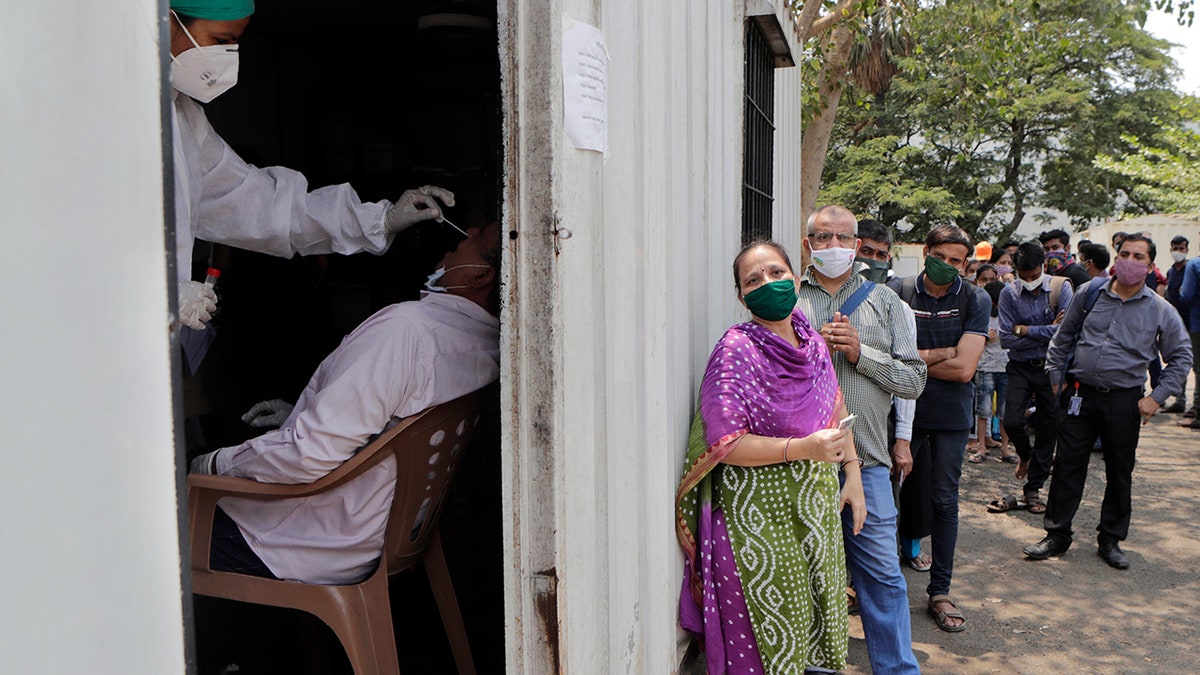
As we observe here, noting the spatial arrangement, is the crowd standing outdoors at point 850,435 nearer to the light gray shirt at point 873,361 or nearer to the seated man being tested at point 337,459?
the light gray shirt at point 873,361

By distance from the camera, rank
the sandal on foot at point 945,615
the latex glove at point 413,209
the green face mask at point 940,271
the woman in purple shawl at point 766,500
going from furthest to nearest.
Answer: the green face mask at point 940,271 → the sandal on foot at point 945,615 → the woman in purple shawl at point 766,500 → the latex glove at point 413,209

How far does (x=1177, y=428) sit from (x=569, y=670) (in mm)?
10391

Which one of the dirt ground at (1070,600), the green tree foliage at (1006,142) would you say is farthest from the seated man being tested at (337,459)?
the green tree foliage at (1006,142)

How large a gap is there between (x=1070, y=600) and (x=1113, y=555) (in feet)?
2.60

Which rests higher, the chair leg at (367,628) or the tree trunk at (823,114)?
the tree trunk at (823,114)

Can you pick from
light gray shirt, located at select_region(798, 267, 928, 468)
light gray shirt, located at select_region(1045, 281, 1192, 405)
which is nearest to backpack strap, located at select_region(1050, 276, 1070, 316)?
light gray shirt, located at select_region(1045, 281, 1192, 405)

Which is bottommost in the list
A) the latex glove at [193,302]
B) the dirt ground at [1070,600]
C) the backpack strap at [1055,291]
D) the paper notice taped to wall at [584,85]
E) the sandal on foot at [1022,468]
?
the dirt ground at [1070,600]

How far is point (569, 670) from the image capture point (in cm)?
216

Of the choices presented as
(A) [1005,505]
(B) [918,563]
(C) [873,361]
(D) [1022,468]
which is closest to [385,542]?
(C) [873,361]

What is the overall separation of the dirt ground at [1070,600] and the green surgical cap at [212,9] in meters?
3.64

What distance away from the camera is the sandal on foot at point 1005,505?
6.79 m

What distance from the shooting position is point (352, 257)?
5895 millimetres

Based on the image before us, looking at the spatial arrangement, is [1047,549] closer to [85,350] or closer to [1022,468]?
[1022,468]

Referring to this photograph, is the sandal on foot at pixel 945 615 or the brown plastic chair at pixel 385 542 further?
the sandal on foot at pixel 945 615
